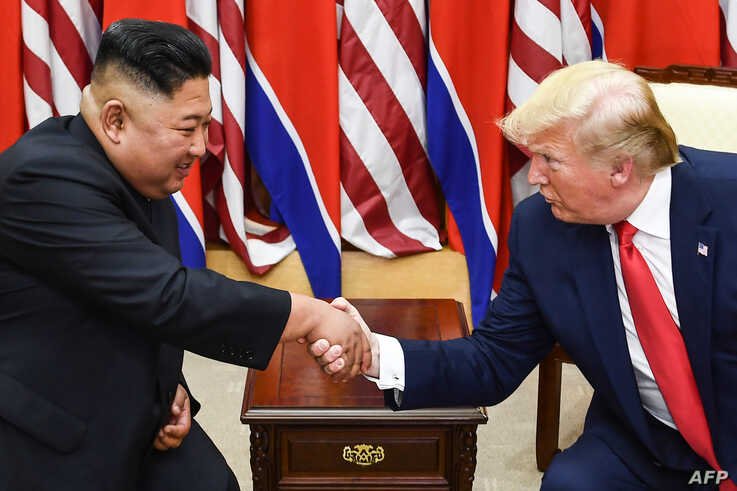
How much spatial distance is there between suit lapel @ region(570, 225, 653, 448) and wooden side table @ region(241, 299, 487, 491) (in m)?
0.39

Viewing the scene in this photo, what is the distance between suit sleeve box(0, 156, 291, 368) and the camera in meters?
1.84

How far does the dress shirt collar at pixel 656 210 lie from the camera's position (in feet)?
6.50

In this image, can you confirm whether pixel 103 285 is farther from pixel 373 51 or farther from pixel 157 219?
pixel 373 51

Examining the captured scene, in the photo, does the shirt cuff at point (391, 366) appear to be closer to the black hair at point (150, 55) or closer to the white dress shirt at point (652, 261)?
the white dress shirt at point (652, 261)

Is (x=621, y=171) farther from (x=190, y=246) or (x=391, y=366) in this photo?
(x=190, y=246)

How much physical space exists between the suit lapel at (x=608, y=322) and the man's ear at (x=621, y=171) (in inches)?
6.4

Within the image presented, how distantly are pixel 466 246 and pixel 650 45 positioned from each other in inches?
37.5

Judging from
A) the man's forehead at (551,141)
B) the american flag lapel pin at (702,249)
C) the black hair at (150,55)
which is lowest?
the american flag lapel pin at (702,249)

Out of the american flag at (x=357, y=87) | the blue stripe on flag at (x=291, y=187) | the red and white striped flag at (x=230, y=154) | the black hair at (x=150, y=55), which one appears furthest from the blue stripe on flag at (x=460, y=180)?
the black hair at (x=150, y=55)

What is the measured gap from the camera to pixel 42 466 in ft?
6.32

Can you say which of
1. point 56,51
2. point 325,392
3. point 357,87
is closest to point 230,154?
point 357,87

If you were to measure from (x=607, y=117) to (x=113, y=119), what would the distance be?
93cm

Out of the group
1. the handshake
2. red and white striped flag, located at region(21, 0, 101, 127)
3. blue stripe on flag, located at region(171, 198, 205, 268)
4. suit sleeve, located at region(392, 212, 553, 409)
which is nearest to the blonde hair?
suit sleeve, located at region(392, 212, 553, 409)

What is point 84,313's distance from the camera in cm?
191
